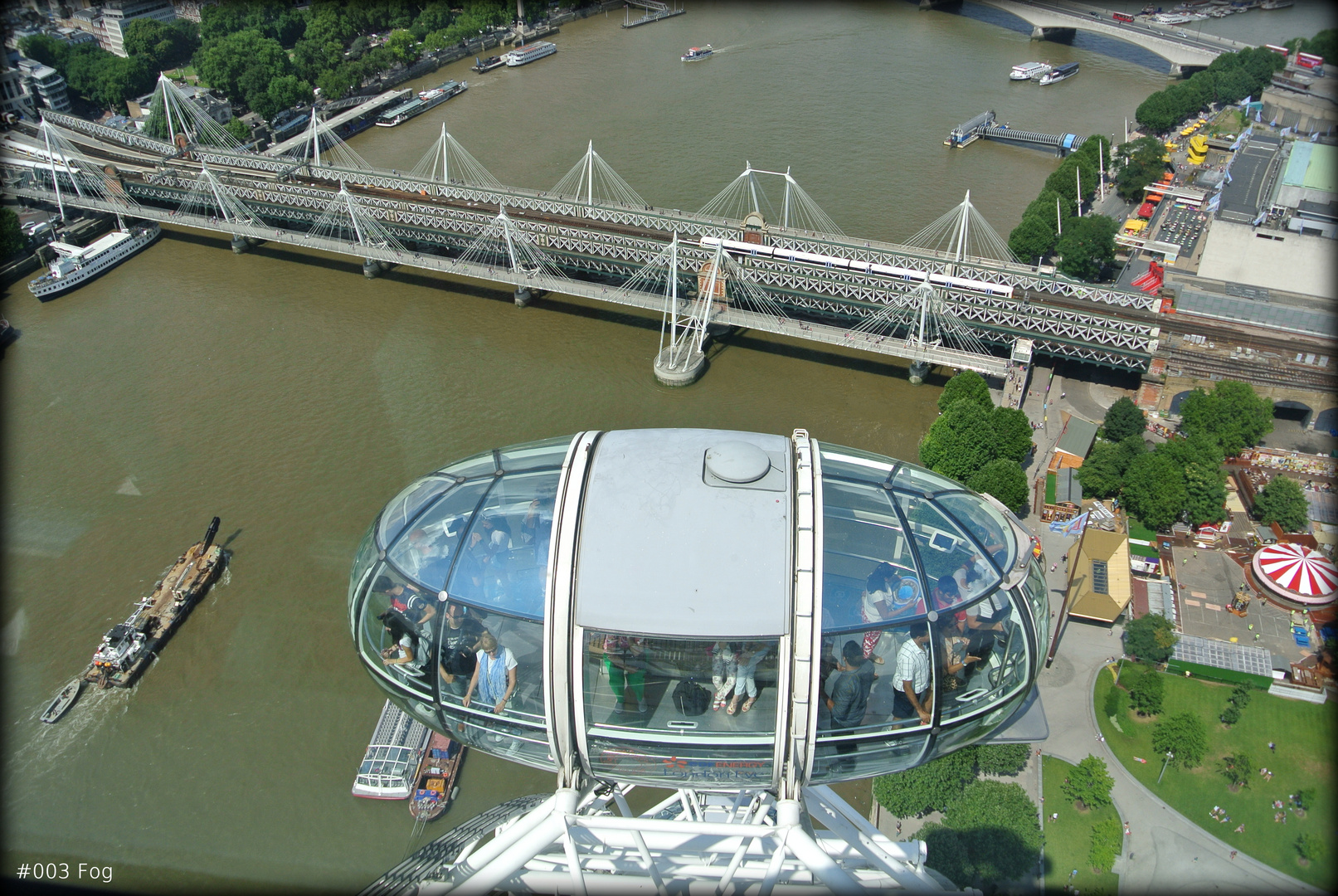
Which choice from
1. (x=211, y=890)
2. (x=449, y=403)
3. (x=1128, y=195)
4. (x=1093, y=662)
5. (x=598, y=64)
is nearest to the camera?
(x=211, y=890)

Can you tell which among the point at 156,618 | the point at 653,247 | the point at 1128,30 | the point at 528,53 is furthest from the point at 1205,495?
the point at 528,53

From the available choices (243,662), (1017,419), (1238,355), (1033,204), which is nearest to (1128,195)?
(1033,204)

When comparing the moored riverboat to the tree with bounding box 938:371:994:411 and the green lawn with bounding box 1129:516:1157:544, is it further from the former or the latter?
the green lawn with bounding box 1129:516:1157:544

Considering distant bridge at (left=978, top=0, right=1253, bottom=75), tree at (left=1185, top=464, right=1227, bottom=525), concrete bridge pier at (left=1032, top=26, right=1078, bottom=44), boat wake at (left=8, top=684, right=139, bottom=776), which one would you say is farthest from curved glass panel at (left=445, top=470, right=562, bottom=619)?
concrete bridge pier at (left=1032, top=26, right=1078, bottom=44)

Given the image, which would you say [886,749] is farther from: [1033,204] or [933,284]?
[1033,204]

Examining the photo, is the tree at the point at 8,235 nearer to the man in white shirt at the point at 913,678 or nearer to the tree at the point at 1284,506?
the man in white shirt at the point at 913,678

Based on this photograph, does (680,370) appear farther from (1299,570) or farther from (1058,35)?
(1058,35)
